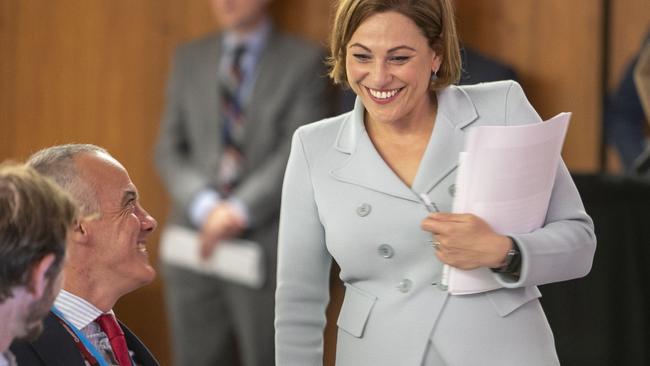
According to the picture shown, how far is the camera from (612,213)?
3320mm

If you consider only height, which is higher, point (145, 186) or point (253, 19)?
point (253, 19)

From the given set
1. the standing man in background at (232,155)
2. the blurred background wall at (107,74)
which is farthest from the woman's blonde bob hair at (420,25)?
the blurred background wall at (107,74)

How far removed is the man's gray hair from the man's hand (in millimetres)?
2491

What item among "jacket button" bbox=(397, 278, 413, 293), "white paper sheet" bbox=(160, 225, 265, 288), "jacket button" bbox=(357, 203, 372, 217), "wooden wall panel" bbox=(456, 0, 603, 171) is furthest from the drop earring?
"white paper sheet" bbox=(160, 225, 265, 288)

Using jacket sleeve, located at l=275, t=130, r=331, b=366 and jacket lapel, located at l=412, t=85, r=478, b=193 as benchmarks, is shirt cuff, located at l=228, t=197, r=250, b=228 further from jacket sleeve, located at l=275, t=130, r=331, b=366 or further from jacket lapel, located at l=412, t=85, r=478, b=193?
jacket lapel, located at l=412, t=85, r=478, b=193

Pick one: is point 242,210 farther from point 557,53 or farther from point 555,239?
point 555,239

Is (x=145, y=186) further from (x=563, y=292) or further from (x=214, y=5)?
(x=563, y=292)

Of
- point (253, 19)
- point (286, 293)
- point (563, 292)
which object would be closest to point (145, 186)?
point (253, 19)

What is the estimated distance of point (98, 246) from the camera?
87.3 inches

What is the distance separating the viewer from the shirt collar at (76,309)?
2.15 meters

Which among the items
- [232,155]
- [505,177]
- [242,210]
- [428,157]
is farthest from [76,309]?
[232,155]

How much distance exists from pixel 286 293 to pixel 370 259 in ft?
0.66

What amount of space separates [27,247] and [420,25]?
82cm

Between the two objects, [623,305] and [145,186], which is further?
[145,186]
